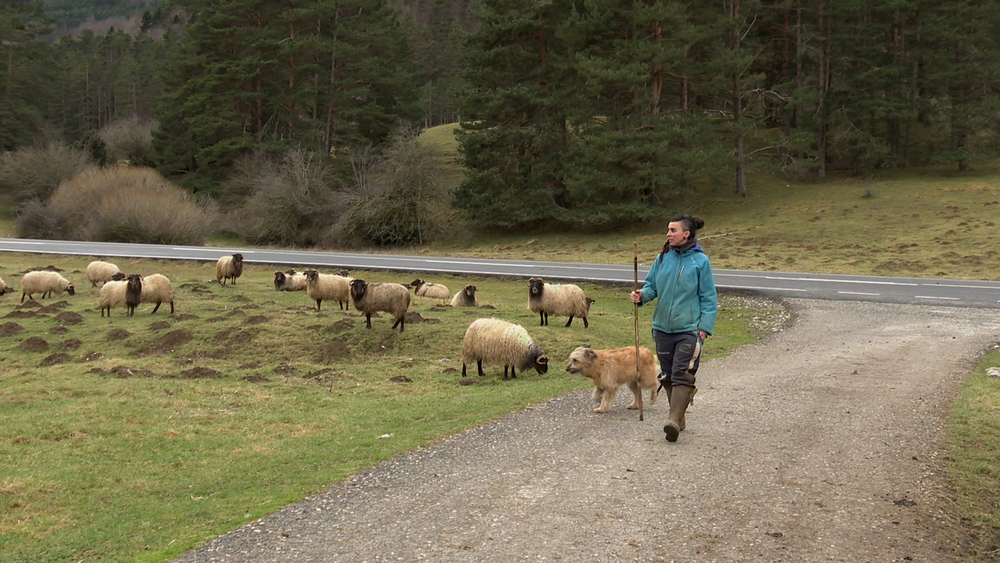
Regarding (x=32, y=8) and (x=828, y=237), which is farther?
(x=32, y=8)

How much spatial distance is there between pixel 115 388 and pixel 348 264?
22.3m

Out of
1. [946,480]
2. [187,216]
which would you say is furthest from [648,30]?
[946,480]

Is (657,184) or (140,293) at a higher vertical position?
(657,184)

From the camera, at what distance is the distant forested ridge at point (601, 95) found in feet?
148

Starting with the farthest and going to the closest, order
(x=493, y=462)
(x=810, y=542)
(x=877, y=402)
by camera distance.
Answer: (x=877, y=402) → (x=493, y=462) → (x=810, y=542)

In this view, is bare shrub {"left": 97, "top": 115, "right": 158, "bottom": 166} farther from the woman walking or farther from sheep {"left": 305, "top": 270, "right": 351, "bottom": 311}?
the woman walking

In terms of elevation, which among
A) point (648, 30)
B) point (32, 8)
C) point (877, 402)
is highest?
point (32, 8)

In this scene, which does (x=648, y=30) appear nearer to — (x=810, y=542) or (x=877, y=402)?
(x=877, y=402)

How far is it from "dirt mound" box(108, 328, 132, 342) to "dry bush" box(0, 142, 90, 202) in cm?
5662

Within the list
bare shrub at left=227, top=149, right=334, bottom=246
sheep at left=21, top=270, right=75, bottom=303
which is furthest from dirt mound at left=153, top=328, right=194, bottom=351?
bare shrub at left=227, top=149, right=334, bottom=246

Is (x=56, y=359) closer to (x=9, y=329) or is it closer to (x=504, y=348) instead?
(x=9, y=329)

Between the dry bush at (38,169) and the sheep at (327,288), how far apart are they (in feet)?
179

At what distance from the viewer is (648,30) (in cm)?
4584

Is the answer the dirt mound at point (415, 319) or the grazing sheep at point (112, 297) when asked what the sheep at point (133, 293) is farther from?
the dirt mound at point (415, 319)
